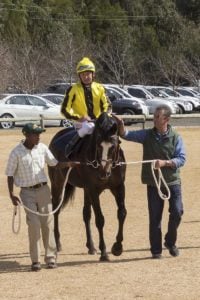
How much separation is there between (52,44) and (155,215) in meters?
45.2

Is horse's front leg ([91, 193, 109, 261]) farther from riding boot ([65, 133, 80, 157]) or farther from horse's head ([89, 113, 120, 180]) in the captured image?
riding boot ([65, 133, 80, 157])

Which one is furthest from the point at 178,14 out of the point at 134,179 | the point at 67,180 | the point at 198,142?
the point at 67,180

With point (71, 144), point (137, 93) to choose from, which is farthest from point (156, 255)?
point (137, 93)

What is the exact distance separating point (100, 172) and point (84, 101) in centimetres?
141

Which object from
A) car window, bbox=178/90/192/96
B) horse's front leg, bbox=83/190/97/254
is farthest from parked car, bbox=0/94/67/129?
horse's front leg, bbox=83/190/97/254

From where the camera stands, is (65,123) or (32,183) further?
(65,123)

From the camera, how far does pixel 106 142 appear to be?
9320 millimetres

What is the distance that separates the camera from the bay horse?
30.6 feet

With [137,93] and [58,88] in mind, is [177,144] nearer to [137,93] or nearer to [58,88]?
[137,93]

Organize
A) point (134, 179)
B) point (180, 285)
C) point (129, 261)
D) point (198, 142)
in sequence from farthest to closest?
point (198, 142) < point (134, 179) < point (129, 261) < point (180, 285)

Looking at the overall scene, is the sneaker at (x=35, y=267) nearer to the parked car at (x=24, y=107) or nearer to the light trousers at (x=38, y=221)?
the light trousers at (x=38, y=221)

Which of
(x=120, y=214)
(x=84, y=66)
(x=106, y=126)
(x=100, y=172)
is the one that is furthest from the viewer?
(x=84, y=66)

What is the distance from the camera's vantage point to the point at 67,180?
10680 millimetres

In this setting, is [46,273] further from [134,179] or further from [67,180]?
[134,179]
